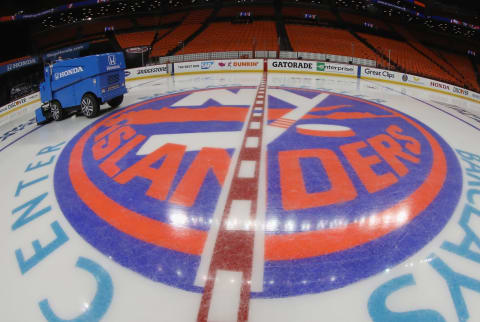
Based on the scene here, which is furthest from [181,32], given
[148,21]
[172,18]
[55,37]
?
[55,37]

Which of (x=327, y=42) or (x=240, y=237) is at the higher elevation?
(x=327, y=42)

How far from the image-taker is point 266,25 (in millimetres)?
29453

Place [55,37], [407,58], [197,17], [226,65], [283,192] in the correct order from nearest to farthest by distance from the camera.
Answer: [283,192], [226,65], [407,58], [197,17], [55,37]

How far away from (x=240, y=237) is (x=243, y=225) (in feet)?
0.81

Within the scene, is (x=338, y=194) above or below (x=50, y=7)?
below

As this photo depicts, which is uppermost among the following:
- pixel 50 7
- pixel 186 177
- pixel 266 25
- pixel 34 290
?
pixel 50 7

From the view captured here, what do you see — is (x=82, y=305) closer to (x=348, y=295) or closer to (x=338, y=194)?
(x=348, y=295)

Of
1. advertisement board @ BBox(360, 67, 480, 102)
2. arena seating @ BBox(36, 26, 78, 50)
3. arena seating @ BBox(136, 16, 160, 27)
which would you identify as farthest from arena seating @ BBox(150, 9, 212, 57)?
advertisement board @ BBox(360, 67, 480, 102)

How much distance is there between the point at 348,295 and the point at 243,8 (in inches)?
1402

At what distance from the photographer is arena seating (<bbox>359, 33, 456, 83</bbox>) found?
20.8m

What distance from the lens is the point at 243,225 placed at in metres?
3.59

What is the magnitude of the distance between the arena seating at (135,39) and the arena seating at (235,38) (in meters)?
5.27

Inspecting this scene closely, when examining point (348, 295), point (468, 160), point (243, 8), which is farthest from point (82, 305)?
point (243, 8)

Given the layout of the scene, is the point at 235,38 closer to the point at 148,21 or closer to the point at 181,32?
the point at 181,32
